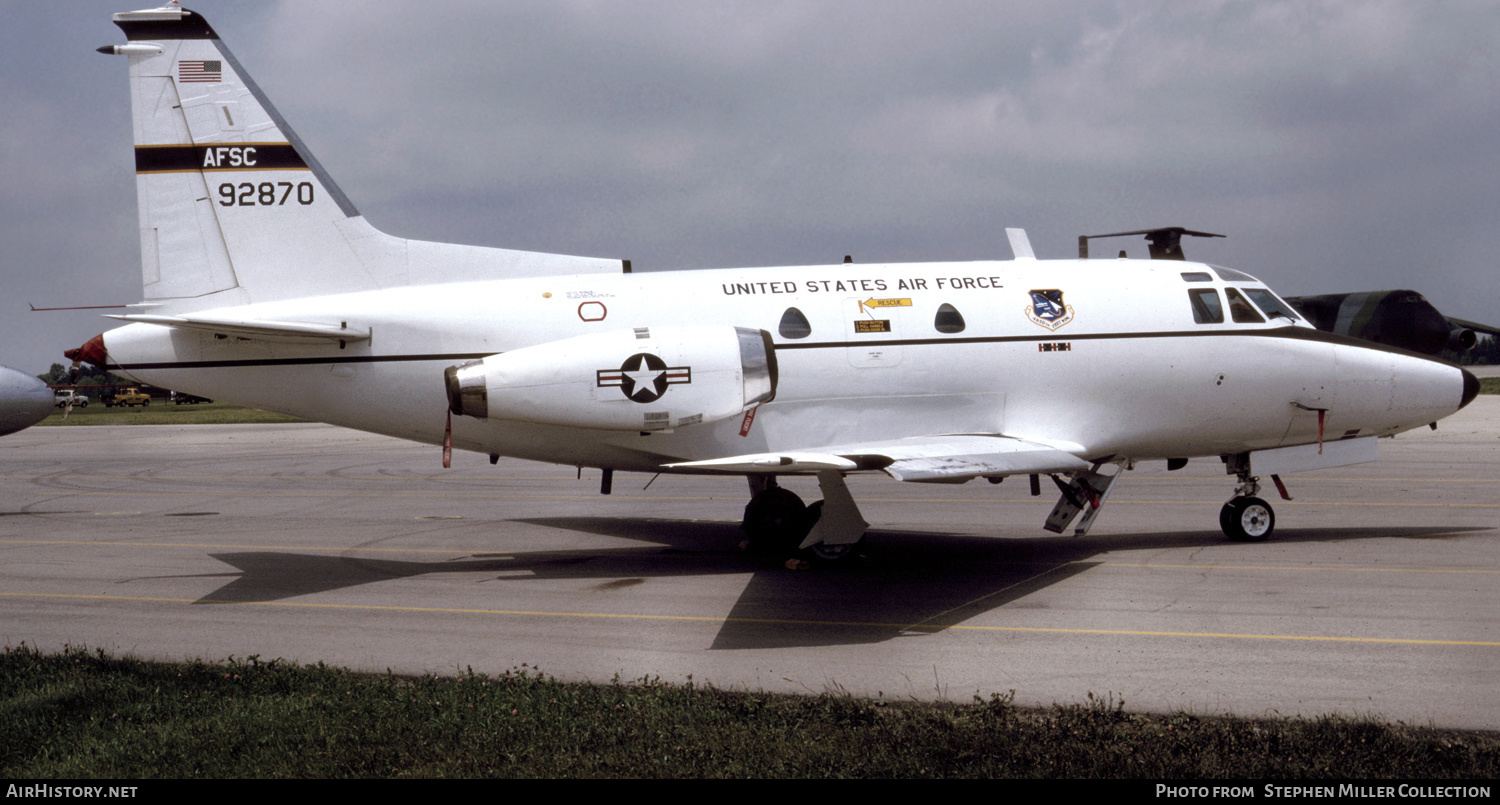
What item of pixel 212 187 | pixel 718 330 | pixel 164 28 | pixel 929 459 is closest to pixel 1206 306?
pixel 929 459

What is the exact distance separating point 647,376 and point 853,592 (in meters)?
3.13

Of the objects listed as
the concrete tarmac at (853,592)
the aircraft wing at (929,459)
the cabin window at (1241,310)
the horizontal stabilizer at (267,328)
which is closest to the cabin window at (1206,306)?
the cabin window at (1241,310)

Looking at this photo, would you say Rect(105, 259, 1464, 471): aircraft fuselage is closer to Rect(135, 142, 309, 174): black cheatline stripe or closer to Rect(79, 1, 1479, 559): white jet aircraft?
Rect(79, 1, 1479, 559): white jet aircraft

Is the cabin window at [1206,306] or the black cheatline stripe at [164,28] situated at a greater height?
the black cheatline stripe at [164,28]

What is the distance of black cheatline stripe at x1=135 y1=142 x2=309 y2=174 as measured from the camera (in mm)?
12992

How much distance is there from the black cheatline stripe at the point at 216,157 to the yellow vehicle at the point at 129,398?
79357 mm

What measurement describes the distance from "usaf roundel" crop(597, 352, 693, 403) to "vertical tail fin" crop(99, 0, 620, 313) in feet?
10.9

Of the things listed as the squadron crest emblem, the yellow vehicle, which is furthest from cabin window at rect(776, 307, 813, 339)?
the yellow vehicle

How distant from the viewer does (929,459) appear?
35.6 ft

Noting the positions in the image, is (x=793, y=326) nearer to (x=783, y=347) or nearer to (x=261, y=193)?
(x=783, y=347)

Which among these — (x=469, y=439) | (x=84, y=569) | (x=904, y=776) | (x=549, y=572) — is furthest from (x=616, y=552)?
(x=904, y=776)

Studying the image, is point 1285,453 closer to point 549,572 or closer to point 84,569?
point 549,572

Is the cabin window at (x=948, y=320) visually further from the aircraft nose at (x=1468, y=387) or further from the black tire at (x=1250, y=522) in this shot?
the aircraft nose at (x=1468, y=387)

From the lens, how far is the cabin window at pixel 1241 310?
13625 mm
